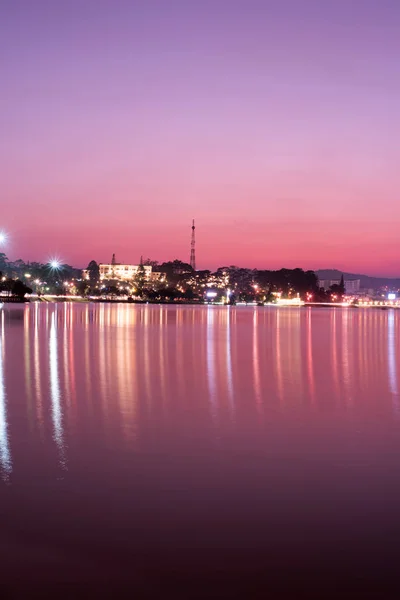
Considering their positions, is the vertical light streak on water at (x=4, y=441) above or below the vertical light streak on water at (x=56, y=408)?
above

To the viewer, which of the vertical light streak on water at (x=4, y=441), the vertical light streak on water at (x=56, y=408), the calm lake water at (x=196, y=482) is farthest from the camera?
the vertical light streak on water at (x=56, y=408)

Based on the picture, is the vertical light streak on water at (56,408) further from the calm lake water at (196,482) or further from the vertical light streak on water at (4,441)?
the vertical light streak on water at (4,441)

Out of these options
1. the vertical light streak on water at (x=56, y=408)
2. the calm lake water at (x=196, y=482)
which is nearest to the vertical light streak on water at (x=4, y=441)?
the calm lake water at (x=196, y=482)

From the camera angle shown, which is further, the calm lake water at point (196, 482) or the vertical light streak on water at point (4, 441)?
the vertical light streak on water at point (4, 441)

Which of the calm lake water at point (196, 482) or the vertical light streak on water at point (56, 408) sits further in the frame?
the vertical light streak on water at point (56, 408)

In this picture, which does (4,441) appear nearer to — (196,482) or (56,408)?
(56,408)

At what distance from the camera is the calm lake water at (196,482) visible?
546cm

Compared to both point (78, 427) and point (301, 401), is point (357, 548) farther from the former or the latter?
point (301, 401)

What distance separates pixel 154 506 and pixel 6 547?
1672mm

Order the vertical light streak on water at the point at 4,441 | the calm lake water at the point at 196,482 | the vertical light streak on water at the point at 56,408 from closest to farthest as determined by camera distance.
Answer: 1. the calm lake water at the point at 196,482
2. the vertical light streak on water at the point at 4,441
3. the vertical light streak on water at the point at 56,408

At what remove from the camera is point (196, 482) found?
7.77 m

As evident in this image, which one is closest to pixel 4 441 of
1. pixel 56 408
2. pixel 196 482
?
pixel 56 408

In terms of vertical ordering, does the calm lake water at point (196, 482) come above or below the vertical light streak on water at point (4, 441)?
below

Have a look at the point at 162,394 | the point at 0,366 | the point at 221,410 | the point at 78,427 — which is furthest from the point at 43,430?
→ the point at 0,366
